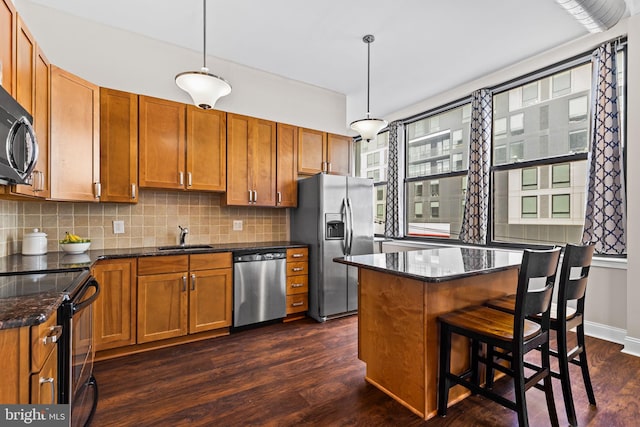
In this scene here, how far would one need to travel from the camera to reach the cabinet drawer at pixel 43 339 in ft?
3.51

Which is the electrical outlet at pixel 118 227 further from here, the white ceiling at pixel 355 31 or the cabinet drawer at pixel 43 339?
the cabinet drawer at pixel 43 339

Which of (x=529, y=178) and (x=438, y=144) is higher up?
(x=438, y=144)

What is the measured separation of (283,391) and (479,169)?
3303mm

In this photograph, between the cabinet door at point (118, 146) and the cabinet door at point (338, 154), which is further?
the cabinet door at point (338, 154)

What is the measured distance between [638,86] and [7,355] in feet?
14.5

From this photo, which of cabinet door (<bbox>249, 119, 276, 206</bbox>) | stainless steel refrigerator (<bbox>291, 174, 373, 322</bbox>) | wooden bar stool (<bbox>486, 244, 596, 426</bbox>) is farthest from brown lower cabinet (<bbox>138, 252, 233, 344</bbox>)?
wooden bar stool (<bbox>486, 244, 596, 426</bbox>)

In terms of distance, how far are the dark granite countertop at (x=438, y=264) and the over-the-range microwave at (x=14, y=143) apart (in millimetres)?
1782

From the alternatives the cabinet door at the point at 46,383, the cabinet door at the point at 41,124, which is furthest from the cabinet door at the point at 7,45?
the cabinet door at the point at 46,383

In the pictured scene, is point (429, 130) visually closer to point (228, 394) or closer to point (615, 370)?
point (615, 370)

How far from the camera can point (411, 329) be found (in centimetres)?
193

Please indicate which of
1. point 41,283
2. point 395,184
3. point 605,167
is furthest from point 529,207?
point 41,283

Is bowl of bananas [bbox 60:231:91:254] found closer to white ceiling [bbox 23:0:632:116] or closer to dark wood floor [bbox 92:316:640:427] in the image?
dark wood floor [bbox 92:316:640:427]

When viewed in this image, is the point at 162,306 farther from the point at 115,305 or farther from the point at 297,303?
the point at 297,303

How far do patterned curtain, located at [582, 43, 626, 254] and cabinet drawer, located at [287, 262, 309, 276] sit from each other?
2.87 m
